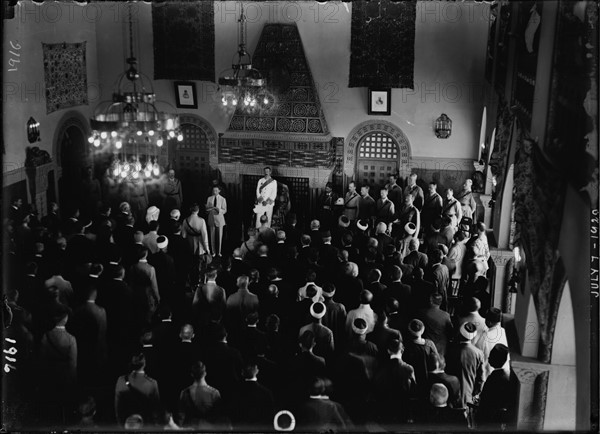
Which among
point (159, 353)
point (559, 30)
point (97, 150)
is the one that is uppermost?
point (559, 30)

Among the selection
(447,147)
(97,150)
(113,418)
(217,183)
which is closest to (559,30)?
(113,418)

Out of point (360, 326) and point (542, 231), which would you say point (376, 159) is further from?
point (542, 231)

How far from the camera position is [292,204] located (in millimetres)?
12906

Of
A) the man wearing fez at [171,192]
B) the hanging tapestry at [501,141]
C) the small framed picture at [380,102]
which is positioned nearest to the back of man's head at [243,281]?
the hanging tapestry at [501,141]

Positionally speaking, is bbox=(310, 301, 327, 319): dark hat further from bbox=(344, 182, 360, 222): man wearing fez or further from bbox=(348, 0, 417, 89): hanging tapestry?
bbox=(348, 0, 417, 89): hanging tapestry

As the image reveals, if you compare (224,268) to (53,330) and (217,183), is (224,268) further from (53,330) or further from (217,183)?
(217,183)

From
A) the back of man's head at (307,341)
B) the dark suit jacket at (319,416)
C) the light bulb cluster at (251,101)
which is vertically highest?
the light bulb cluster at (251,101)

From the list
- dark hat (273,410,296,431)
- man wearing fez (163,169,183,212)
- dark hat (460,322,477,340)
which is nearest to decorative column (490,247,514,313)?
dark hat (460,322,477,340)

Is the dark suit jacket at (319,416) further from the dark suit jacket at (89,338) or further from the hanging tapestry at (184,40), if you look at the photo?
the hanging tapestry at (184,40)

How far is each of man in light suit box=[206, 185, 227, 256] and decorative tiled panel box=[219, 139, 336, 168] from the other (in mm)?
1946

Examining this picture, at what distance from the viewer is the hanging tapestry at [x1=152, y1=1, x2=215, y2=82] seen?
11820 mm

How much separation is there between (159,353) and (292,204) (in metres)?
7.04

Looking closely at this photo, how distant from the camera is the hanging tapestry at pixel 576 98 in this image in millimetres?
4320

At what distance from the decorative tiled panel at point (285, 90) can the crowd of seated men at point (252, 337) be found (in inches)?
173
